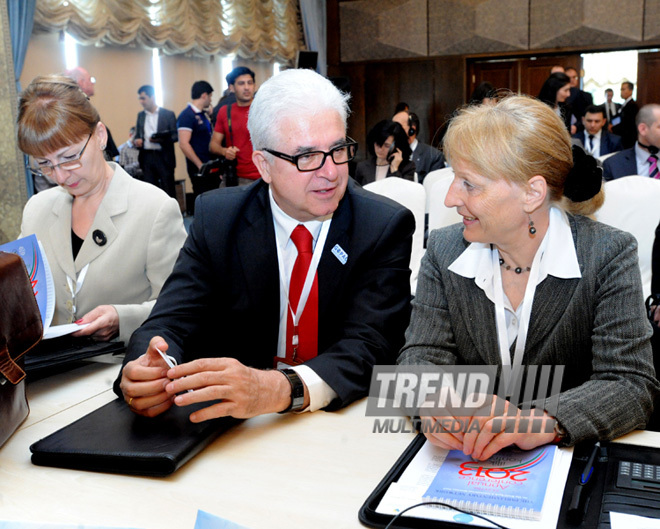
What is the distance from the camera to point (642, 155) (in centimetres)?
491

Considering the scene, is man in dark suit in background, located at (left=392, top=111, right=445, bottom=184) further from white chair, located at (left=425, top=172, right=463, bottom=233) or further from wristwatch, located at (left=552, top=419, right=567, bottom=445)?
wristwatch, located at (left=552, top=419, right=567, bottom=445)

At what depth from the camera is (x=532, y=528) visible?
3.06ft

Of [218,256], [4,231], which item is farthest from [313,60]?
[218,256]

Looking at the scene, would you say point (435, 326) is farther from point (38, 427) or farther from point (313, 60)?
point (313, 60)

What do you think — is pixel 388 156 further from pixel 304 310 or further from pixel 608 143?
pixel 304 310

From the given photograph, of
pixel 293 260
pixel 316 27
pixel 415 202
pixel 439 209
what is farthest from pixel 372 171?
pixel 316 27

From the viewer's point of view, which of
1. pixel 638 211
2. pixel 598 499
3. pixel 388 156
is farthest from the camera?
pixel 388 156

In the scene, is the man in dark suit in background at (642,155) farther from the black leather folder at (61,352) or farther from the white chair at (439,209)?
the black leather folder at (61,352)

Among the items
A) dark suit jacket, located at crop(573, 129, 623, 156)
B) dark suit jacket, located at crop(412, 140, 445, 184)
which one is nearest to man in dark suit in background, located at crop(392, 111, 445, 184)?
dark suit jacket, located at crop(412, 140, 445, 184)

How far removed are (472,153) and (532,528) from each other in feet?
2.66

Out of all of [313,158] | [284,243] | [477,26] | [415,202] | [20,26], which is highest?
[477,26]

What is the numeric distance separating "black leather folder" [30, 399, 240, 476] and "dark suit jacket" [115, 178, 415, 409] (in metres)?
0.31

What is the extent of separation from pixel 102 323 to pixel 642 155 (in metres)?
4.35

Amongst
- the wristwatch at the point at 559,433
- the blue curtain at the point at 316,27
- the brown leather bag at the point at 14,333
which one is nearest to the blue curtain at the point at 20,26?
the blue curtain at the point at 316,27
